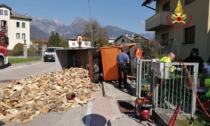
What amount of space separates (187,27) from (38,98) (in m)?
13.0

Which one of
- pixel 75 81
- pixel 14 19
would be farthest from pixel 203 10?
pixel 14 19

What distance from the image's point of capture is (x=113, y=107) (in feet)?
27.3

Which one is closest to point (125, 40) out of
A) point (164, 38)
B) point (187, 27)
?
point (164, 38)

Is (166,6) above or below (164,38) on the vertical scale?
above

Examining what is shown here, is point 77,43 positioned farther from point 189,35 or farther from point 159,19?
point 189,35

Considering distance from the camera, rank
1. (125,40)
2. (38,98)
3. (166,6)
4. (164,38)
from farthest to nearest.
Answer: (125,40), (164,38), (166,6), (38,98)

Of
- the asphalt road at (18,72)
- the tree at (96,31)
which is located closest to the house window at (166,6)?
the asphalt road at (18,72)

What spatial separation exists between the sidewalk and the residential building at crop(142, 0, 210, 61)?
6.95m

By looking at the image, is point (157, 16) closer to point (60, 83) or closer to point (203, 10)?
point (203, 10)

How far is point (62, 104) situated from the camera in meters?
8.37

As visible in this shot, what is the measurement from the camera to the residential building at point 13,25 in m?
73.2

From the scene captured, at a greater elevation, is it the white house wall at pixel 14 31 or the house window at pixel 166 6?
the white house wall at pixel 14 31

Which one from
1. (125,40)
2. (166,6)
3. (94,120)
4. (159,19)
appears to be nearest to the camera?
(94,120)

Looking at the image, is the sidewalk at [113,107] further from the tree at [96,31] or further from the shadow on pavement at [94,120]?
the tree at [96,31]
